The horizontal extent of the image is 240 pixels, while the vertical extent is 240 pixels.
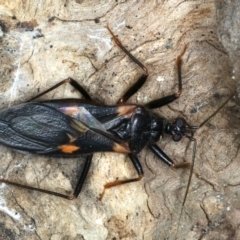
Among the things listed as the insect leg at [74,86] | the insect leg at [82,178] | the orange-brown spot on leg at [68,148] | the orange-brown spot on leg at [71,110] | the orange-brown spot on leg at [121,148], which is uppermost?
the insect leg at [74,86]

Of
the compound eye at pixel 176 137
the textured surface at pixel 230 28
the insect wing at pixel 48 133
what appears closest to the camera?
the textured surface at pixel 230 28

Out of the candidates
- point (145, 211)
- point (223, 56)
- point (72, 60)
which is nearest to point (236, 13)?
point (223, 56)

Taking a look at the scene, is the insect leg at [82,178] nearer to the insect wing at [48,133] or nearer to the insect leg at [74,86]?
the insect wing at [48,133]

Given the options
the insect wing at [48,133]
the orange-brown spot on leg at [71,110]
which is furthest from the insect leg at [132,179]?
the orange-brown spot on leg at [71,110]

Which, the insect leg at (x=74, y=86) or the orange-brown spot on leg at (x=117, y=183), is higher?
the insect leg at (x=74, y=86)

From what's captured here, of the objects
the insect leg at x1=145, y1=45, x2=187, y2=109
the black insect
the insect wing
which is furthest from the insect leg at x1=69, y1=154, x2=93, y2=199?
the insect leg at x1=145, y1=45, x2=187, y2=109

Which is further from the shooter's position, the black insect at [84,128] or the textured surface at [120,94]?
the black insect at [84,128]
